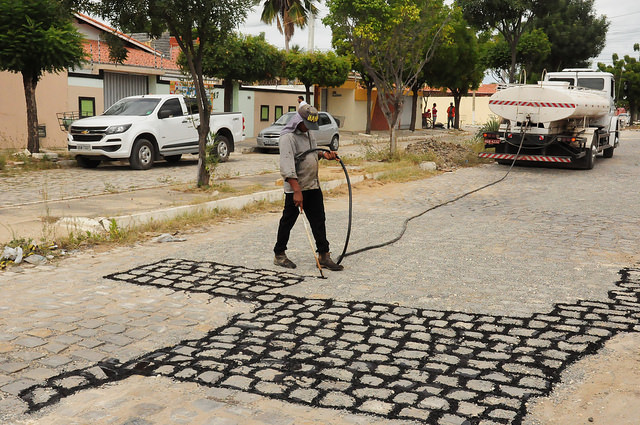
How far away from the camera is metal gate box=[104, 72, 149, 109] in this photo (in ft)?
85.0

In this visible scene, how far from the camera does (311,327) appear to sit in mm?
5145

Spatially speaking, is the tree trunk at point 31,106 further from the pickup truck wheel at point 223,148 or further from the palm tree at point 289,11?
the palm tree at point 289,11

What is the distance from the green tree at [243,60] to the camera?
A: 1054 inches

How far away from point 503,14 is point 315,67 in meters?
9.77

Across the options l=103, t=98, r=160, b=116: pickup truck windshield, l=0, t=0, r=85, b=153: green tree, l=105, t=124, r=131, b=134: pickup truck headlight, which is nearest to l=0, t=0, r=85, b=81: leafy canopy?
l=0, t=0, r=85, b=153: green tree

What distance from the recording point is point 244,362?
14.5ft

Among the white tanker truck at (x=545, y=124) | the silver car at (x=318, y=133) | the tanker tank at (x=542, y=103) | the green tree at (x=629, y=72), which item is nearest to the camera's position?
the tanker tank at (x=542, y=103)

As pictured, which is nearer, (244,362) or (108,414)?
(108,414)

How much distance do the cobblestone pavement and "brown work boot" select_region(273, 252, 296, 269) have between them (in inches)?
4.7

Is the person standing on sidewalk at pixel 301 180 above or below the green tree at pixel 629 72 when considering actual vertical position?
below

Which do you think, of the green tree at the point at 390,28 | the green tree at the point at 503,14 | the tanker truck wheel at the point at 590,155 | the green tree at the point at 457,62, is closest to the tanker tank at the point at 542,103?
the tanker truck wheel at the point at 590,155

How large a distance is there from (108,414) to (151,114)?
1440 centimetres

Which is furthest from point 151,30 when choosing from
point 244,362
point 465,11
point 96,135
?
point 465,11

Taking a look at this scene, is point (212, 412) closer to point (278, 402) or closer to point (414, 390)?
point (278, 402)
